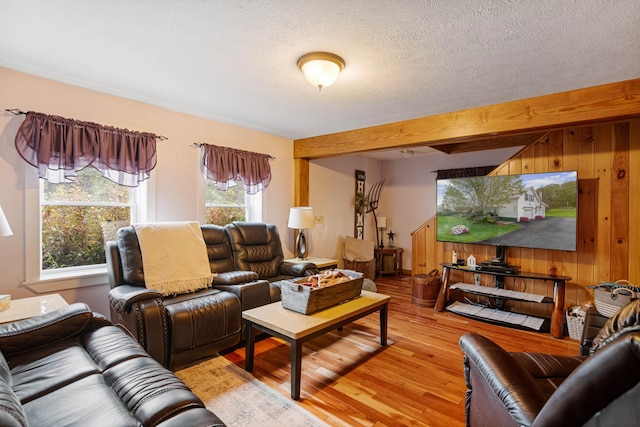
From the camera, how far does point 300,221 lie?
13.7 ft

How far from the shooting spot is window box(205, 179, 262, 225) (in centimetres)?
381

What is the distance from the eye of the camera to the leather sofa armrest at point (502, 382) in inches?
42.1

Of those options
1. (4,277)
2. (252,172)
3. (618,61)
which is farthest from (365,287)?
(4,277)

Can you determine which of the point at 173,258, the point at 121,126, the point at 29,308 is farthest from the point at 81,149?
the point at 29,308

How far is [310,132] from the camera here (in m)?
4.32

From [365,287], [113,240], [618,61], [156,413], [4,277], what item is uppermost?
[618,61]

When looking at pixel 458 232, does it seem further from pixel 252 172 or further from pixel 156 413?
pixel 156 413

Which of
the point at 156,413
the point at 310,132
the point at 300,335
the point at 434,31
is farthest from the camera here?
the point at 310,132

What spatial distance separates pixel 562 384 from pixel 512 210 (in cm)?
323

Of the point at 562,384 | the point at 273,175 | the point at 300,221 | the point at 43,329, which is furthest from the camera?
the point at 273,175

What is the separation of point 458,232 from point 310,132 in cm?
243

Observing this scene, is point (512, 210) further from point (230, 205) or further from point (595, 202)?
point (230, 205)

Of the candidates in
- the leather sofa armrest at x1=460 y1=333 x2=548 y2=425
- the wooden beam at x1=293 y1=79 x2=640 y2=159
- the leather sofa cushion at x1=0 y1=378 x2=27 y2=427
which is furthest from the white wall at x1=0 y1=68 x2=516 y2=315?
the leather sofa armrest at x1=460 y1=333 x2=548 y2=425

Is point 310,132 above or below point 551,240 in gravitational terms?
above
